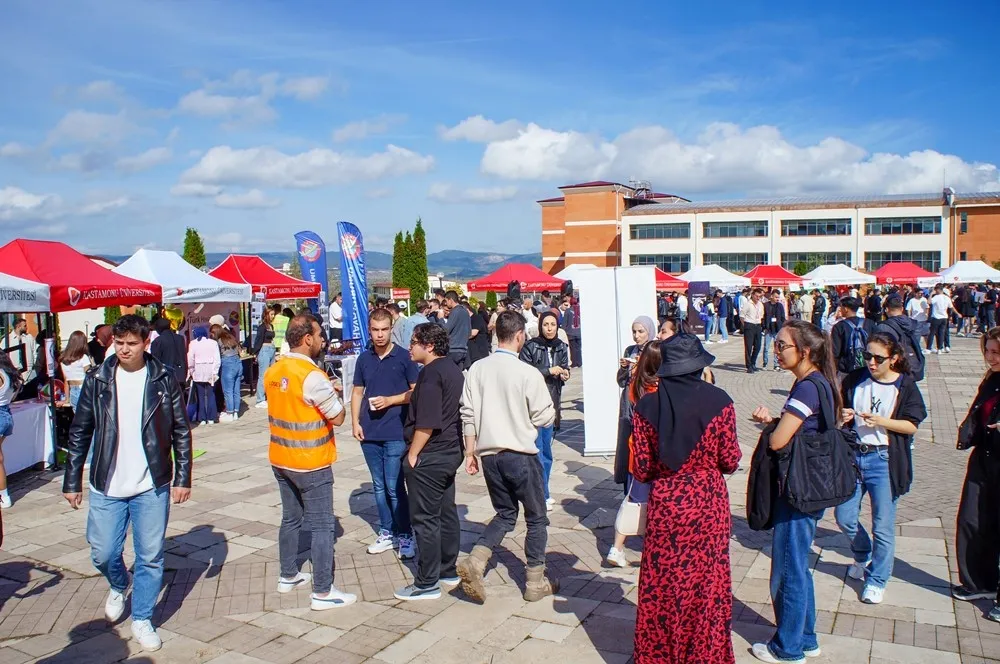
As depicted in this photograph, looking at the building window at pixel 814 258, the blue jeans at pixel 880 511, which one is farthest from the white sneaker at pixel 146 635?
the building window at pixel 814 258

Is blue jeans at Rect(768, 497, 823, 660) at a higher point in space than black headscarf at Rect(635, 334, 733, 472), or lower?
lower

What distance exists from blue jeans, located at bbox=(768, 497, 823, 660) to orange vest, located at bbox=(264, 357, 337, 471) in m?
2.63

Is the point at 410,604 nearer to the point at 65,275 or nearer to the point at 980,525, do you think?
the point at 980,525

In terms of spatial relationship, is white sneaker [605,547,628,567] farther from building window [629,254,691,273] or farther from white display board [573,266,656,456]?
building window [629,254,691,273]

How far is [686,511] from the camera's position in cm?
348

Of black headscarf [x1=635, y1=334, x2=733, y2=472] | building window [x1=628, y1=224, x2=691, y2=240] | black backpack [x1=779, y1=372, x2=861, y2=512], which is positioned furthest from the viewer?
building window [x1=628, y1=224, x2=691, y2=240]

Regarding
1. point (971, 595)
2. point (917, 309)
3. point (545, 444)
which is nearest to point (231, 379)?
point (545, 444)

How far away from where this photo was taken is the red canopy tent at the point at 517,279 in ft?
87.0

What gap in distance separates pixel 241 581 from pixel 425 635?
164 centimetres

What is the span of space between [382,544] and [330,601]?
1091mm

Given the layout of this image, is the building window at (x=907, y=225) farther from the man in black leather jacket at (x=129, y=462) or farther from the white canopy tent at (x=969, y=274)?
the man in black leather jacket at (x=129, y=462)

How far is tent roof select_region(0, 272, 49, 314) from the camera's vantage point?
8.02 metres

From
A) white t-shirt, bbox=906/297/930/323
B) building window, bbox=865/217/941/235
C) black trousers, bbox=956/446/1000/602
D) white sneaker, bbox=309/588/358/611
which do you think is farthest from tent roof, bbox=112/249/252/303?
building window, bbox=865/217/941/235

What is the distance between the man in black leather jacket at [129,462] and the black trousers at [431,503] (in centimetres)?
132
